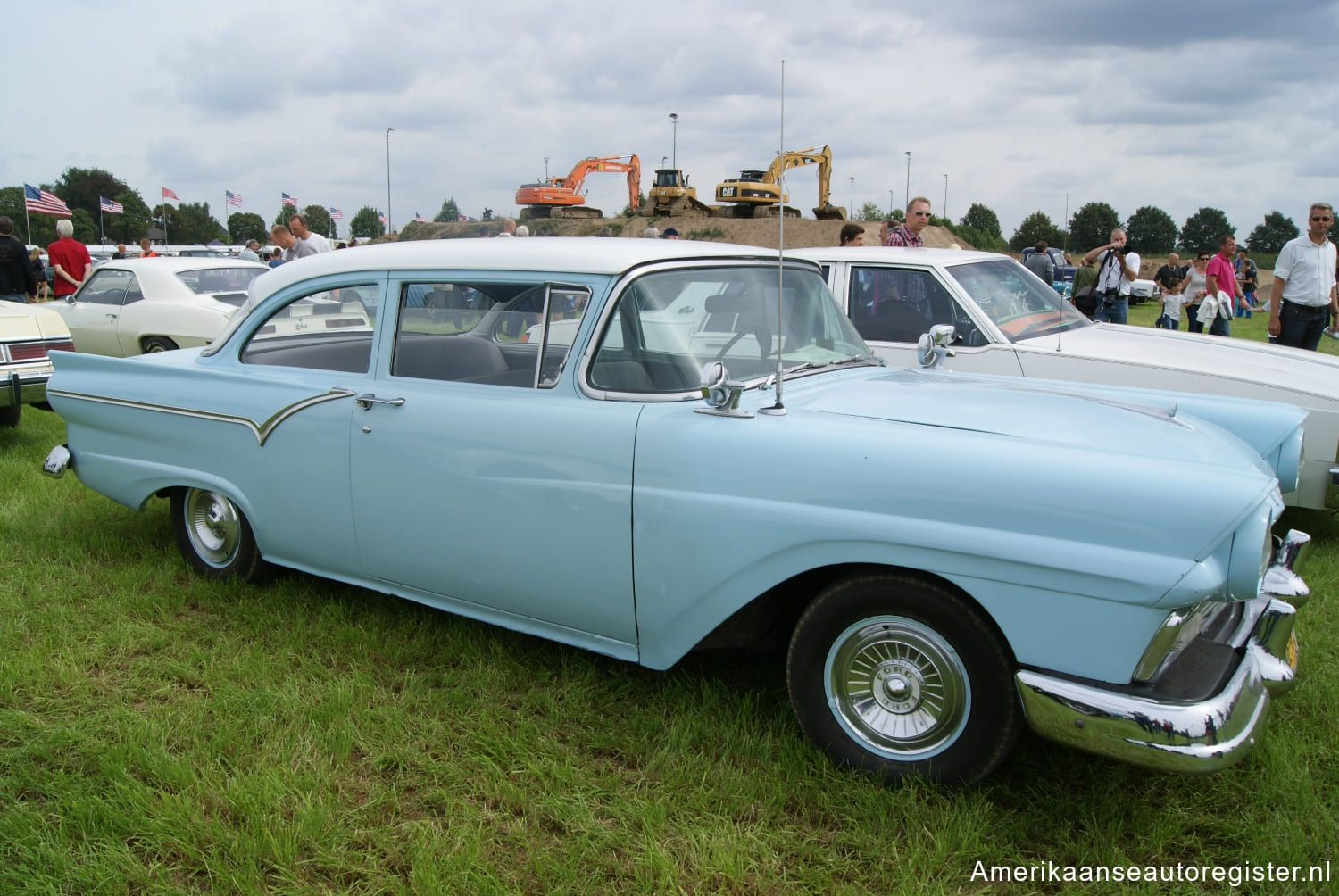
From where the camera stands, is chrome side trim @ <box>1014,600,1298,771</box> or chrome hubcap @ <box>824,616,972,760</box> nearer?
chrome side trim @ <box>1014,600,1298,771</box>

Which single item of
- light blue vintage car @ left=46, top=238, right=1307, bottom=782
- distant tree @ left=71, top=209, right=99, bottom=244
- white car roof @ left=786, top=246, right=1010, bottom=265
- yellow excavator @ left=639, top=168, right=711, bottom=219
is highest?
distant tree @ left=71, top=209, right=99, bottom=244

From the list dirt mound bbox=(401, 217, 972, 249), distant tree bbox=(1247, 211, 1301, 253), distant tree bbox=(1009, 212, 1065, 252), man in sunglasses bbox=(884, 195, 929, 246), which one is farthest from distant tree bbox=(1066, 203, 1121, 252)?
man in sunglasses bbox=(884, 195, 929, 246)

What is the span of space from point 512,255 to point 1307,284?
714 cm

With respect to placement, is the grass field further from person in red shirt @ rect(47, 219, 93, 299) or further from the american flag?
the american flag

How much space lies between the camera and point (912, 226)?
7.24 metres

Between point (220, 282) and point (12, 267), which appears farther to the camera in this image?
point (220, 282)

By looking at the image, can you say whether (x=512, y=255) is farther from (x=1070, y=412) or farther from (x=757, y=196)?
(x=757, y=196)

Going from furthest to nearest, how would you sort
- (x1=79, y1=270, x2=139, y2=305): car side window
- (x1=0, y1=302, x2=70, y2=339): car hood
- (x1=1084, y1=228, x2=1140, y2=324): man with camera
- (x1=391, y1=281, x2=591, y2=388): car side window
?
(x1=79, y1=270, x2=139, y2=305): car side window
(x1=1084, y1=228, x2=1140, y2=324): man with camera
(x1=0, y1=302, x2=70, y2=339): car hood
(x1=391, y1=281, x2=591, y2=388): car side window

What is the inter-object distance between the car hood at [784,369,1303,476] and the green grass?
0.90 m

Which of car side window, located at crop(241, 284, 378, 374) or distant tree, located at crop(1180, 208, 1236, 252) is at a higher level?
distant tree, located at crop(1180, 208, 1236, 252)

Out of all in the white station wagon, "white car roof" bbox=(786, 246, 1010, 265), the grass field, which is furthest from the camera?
"white car roof" bbox=(786, 246, 1010, 265)

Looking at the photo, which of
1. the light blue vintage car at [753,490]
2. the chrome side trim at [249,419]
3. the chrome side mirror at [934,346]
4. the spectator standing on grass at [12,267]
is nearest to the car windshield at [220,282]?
the spectator standing on grass at [12,267]

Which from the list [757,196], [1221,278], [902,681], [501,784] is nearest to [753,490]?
[902,681]

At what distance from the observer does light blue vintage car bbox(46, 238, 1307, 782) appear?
2.20 meters
